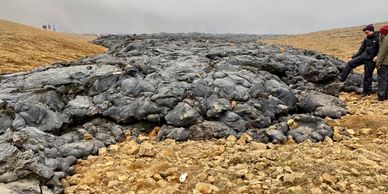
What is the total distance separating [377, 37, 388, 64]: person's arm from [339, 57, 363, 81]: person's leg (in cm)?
110

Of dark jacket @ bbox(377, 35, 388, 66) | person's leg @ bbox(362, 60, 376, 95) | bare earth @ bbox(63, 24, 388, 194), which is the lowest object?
bare earth @ bbox(63, 24, 388, 194)

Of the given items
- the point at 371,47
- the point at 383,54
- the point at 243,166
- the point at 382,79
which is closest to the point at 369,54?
the point at 371,47

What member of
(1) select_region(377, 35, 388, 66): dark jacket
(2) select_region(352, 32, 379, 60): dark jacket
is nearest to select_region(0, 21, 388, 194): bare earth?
(1) select_region(377, 35, 388, 66): dark jacket

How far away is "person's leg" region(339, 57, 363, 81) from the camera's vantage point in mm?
15734

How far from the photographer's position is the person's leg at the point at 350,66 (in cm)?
1573

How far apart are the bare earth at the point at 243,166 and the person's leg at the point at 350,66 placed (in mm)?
4790

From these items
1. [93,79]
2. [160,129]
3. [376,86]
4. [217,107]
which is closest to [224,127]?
[217,107]

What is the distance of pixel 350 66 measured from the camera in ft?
53.1

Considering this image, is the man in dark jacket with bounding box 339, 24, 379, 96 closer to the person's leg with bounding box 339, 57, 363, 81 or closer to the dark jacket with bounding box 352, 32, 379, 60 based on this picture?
the dark jacket with bounding box 352, 32, 379, 60

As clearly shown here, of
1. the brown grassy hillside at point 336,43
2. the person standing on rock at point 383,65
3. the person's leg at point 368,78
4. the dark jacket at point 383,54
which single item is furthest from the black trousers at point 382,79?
the brown grassy hillside at point 336,43

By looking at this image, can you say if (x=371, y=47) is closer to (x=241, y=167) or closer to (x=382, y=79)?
(x=382, y=79)

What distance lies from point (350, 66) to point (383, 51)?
1.90 metres

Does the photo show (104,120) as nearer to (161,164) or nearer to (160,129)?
(160,129)

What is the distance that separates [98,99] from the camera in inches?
497
